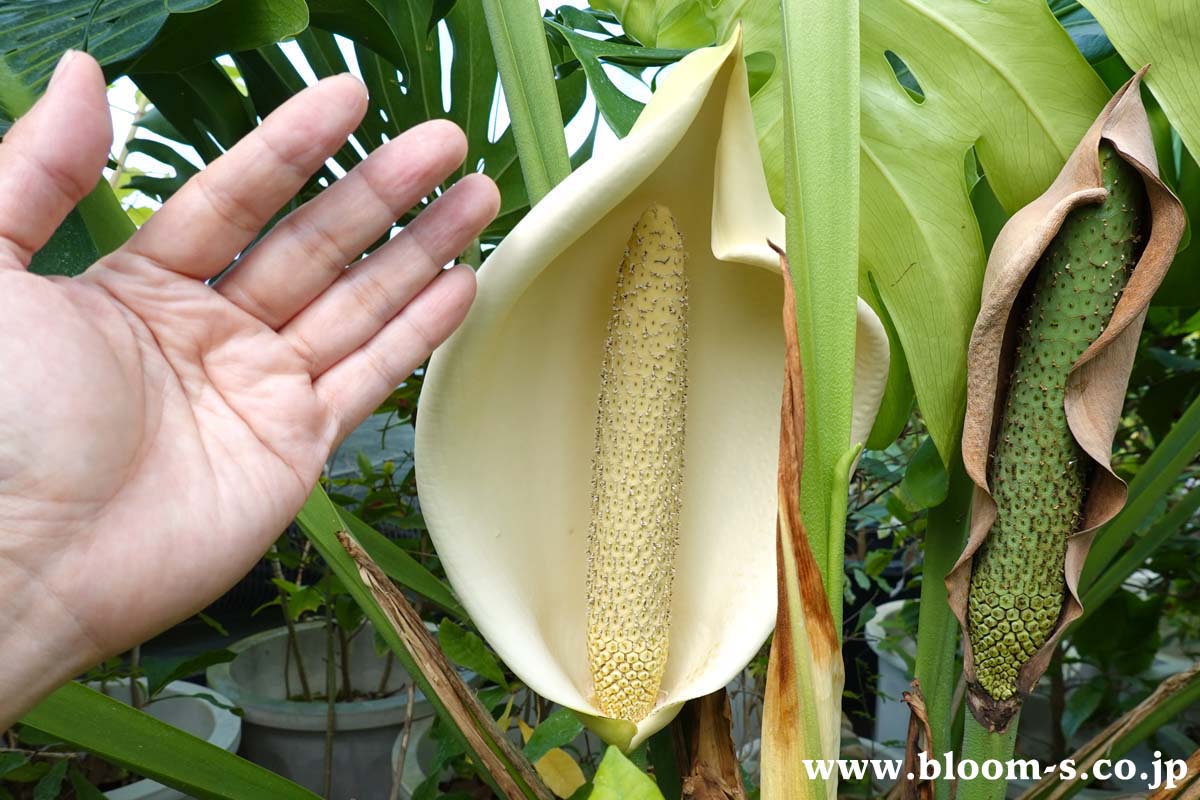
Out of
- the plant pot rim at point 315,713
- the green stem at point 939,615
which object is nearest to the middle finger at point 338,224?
the green stem at point 939,615

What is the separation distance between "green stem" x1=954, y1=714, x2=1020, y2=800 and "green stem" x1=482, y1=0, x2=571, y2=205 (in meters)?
0.38

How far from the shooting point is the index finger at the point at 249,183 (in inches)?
15.0

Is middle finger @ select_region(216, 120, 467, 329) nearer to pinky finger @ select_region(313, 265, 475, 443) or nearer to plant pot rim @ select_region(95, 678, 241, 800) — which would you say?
pinky finger @ select_region(313, 265, 475, 443)

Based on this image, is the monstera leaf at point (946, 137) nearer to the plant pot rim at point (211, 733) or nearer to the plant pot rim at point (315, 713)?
the plant pot rim at point (211, 733)

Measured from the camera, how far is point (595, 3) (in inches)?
25.7

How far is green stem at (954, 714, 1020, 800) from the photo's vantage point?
1.62ft

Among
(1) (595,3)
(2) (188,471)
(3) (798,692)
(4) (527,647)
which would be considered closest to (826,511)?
(3) (798,692)

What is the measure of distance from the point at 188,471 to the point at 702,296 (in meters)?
0.28

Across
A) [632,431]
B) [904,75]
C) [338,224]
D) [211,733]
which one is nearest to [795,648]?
[632,431]

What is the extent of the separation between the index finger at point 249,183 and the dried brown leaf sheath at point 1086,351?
315 millimetres

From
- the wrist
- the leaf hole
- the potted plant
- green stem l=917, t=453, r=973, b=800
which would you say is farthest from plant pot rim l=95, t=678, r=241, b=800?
the leaf hole

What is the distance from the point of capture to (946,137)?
48 cm

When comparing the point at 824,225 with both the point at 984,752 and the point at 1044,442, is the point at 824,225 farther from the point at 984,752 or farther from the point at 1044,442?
the point at 984,752

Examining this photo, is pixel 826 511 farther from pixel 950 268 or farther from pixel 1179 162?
pixel 1179 162
